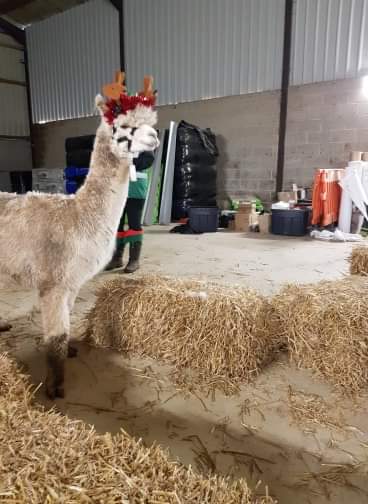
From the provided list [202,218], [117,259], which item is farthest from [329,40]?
[117,259]

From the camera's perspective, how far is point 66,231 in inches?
70.5

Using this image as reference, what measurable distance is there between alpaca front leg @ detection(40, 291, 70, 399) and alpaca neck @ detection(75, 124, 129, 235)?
0.41 meters

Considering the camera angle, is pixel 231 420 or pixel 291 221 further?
pixel 291 221

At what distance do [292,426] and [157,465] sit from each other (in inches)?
38.0

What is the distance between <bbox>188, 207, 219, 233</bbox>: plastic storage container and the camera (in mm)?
6441

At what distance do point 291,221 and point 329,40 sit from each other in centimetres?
332

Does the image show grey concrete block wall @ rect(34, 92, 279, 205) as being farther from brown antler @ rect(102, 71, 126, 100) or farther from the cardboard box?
brown antler @ rect(102, 71, 126, 100)

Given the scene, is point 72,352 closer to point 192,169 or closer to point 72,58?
point 192,169

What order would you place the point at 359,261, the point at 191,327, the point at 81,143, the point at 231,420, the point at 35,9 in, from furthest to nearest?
1. the point at 35,9
2. the point at 81,143
3. the point at 359,261
4. the point at 191,327
5. the point at 231,420

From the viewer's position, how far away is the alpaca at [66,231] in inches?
69.5

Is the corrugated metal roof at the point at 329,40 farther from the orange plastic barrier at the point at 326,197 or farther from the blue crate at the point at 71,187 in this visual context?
the blue crate at the point at 71,187

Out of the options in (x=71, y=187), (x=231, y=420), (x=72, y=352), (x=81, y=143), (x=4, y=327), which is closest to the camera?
(x=231, y=420)

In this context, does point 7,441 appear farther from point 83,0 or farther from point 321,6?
point 83,0

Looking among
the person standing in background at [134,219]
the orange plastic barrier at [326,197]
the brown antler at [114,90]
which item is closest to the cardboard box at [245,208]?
the orange plastic barrier at [326,197]
